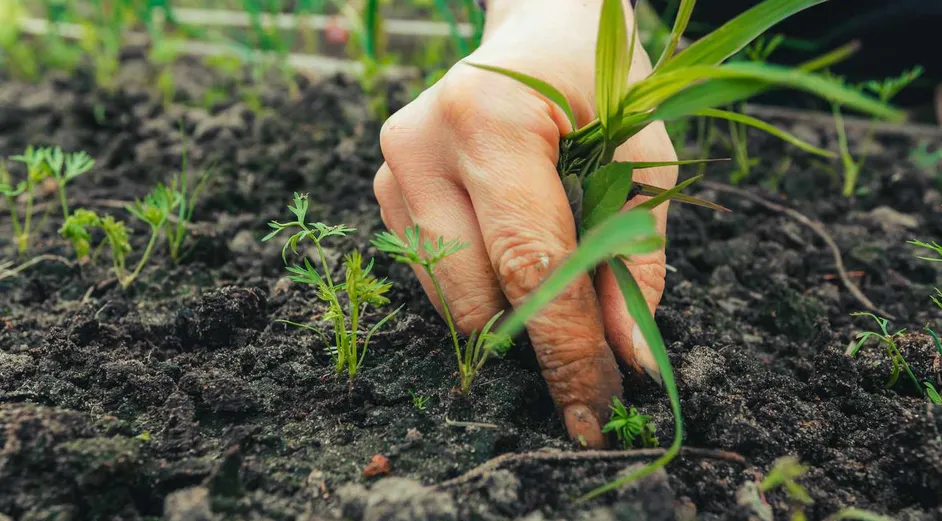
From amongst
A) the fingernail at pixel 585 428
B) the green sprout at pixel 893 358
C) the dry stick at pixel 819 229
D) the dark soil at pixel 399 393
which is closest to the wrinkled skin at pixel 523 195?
the fingernail at pixel 585 428

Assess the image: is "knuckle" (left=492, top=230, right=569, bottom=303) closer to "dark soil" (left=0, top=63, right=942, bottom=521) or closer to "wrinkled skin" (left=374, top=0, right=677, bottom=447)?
"wrinkled skin" (left=374, top=0, right=677, bottom=447)

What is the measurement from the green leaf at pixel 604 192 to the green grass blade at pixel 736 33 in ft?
0.54

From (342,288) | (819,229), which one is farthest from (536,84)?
(819,229)

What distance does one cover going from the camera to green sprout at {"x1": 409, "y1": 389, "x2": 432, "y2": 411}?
1308 millimetres

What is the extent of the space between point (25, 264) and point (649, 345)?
65.2 inches

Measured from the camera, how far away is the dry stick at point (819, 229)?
5.94 feet

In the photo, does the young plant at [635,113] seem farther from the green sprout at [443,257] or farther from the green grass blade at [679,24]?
the green sprout at [443,257]

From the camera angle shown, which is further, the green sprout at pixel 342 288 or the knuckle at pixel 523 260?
the green sprout at pixel 342 288

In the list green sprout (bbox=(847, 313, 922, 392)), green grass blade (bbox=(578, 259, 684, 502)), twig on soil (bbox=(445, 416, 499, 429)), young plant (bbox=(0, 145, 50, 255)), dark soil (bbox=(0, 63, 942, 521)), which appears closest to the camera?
green grass blade (bbox=(578, 259, 684, 502))

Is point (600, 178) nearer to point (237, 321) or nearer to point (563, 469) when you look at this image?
point (563, 469)

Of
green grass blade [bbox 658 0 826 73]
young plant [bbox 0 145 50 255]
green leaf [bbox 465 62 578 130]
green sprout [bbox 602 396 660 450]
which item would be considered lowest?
green sprout [bbox 602 396 660 450]

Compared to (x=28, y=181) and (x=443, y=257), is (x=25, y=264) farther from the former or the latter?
(x=443, y=257)

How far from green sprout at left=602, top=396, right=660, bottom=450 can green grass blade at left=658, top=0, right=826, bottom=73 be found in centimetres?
54

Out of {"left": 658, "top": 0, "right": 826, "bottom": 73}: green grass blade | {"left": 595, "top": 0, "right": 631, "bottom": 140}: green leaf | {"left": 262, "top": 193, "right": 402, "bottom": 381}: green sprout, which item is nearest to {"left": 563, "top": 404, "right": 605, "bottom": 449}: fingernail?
{"left": 262, "top": 193, "right": 402, "bottom": 381}: green sprout
